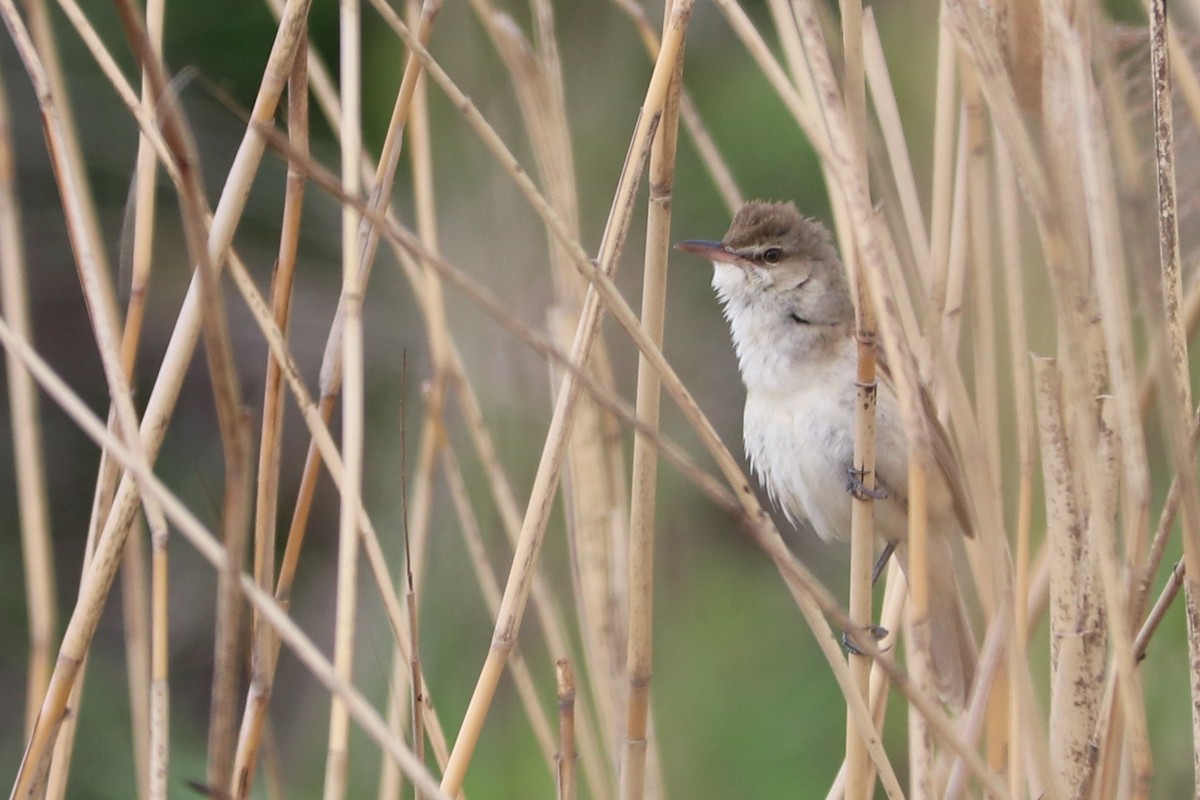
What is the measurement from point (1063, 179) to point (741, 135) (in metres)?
2.51

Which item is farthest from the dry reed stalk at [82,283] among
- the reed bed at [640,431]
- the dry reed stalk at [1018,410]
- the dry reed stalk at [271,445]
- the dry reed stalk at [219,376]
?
the dry reed stalk at [1018,410]

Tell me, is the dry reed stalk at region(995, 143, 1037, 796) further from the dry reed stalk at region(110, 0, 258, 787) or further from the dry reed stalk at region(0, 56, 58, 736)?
the dry reed stalk at region(0, 56, 58, 736)

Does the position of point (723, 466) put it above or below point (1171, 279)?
below

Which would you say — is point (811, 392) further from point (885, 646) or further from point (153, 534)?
point (153, 534)

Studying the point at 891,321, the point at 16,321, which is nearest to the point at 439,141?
the point at 16,321

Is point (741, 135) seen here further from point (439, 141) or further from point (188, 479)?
point (188, 479)

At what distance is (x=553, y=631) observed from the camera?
1598 mm

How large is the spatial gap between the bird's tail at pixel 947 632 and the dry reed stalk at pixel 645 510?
27.5 inches

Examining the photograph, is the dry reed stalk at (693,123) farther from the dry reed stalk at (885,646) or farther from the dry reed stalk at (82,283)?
the dry reed stalk at (82,283)

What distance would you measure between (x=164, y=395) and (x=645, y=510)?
0.51m

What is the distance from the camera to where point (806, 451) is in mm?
2031

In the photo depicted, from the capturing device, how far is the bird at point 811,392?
199 centimetres

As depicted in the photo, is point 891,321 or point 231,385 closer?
point 231,385

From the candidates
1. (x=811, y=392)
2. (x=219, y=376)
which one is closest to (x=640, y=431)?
(x=219, y=376)
